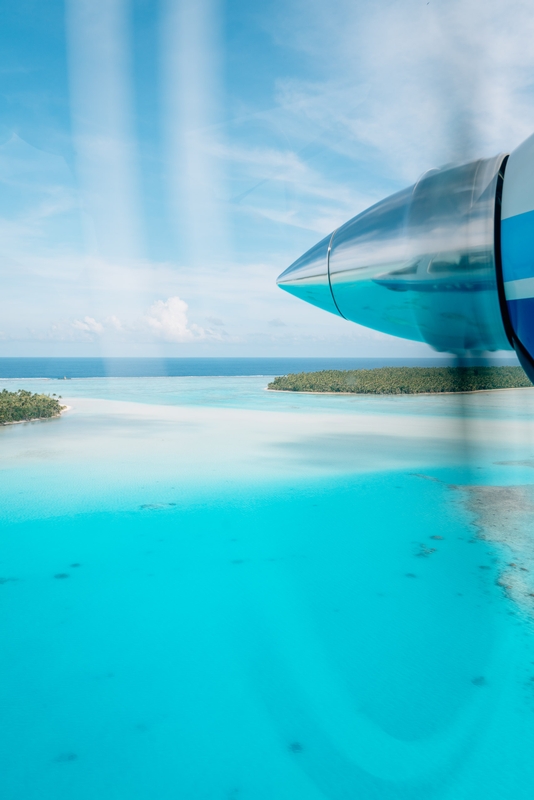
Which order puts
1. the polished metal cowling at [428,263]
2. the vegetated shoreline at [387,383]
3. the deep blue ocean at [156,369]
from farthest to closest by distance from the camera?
the deep blue ocean at [156,369], the vegetated shoreline at [387,383], the polished metal cowling at [428,263]

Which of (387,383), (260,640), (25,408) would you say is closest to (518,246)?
(260,640)

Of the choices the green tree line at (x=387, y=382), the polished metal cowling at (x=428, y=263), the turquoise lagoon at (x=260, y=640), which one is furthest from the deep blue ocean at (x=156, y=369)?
the turquoise lagoon at (x=260, y=640)

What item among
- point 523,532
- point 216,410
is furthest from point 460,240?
point 216,410

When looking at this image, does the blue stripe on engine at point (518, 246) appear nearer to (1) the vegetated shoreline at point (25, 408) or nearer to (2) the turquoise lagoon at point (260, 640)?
(2) the turquoise lagoon at point (260, 640)

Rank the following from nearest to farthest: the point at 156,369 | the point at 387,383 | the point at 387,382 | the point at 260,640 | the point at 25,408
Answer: the point at 260,640 → the point at 25,408 → the point at 387,383 → the point at 387,382 → the point at 156,369

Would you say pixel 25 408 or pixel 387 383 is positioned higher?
pixel 387 383

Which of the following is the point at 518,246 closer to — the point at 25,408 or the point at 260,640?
the point at 260,640

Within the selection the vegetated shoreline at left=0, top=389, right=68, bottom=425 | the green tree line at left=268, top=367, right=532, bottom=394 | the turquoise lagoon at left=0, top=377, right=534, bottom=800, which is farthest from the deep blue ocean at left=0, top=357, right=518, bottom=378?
the vegetated shoreline at left=0, top=389, right=68, bottom=425
